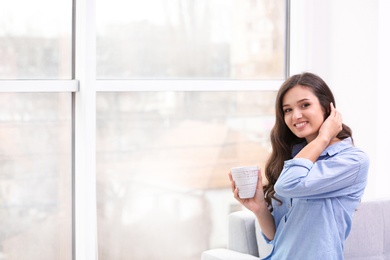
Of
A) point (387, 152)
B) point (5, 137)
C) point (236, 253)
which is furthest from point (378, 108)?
point (5, 137)

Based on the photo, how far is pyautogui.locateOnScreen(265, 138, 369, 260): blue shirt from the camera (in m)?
2.07

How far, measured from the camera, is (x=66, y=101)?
3156 mm

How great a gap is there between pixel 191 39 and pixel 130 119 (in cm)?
58

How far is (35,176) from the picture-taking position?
3.09 m

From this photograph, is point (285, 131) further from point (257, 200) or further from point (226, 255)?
point (226, 255)

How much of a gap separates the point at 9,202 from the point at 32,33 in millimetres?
808

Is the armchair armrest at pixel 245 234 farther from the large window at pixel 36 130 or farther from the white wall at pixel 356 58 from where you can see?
the white wall at pixel 356 58

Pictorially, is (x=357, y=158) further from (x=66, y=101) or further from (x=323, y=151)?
(x=66, y=101)

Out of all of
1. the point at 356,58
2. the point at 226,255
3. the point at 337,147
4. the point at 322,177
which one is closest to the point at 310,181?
the point at 322,177

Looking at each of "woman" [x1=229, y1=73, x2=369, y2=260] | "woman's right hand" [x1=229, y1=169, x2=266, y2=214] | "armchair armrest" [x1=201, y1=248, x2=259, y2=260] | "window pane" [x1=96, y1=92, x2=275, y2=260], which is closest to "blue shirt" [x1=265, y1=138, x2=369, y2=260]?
"woman" [x1=229, y1=73, x2=369, y2=260]

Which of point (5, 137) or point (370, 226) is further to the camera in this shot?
point (5, 137)

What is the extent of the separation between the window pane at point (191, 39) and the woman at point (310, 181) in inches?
49.9

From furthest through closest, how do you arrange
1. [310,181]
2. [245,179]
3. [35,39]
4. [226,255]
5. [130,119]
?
[130,119]
[35,39]
[226,255]
[245,179]
[310,181]

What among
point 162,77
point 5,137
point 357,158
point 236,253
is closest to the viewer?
point 357,158
